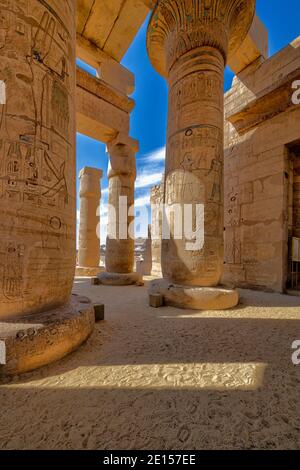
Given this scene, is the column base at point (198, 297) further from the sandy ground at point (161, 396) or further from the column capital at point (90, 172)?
the column capital at point (90, 172)

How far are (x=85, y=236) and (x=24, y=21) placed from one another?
25.7 feet

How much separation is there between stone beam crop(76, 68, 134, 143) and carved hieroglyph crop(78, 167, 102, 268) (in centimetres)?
309

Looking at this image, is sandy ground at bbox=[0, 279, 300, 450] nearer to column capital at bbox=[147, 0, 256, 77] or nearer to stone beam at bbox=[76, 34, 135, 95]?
column capital at bbox=[147, 0, 256, 77]

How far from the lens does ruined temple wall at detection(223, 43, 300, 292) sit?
16.2ft

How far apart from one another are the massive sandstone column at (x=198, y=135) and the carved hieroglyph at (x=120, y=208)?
2.55 meters

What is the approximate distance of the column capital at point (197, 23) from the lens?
3.71m

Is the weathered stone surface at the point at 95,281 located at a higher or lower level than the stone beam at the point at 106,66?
lower

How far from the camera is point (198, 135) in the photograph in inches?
145

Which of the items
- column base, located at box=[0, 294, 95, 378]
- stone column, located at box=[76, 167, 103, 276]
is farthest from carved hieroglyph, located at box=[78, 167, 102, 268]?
column base, located at box=[0, 294, 95, 378]

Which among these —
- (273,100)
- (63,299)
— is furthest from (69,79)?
(273,100)

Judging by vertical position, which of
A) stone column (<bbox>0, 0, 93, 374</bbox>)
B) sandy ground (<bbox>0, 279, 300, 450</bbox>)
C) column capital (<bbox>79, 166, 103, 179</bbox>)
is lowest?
sandy ground (<bbox>0, 279, 300, 450</bbox>)

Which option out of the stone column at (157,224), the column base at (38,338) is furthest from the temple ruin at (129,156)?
the stone column at (157,224)

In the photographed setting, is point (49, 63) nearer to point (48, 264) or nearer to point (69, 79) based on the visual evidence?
point (69, 79)
